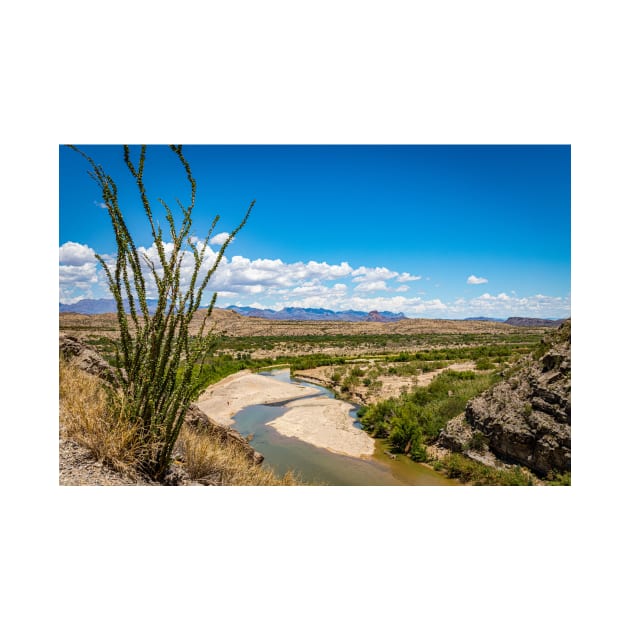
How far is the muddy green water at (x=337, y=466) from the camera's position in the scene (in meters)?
7.60

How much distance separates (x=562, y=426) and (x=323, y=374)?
14711 mm

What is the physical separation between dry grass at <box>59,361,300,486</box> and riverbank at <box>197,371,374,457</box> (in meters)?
1.93

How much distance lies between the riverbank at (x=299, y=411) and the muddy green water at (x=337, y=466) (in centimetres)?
33

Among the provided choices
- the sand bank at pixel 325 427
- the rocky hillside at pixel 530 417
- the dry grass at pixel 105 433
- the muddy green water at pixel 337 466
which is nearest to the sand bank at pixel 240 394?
the sand bank at pixel 325 427

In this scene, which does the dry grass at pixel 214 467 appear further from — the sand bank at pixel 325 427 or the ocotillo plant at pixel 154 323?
the sand bank at pixel 325 427

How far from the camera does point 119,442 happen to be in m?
3.38

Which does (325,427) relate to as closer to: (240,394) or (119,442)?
(240,394)

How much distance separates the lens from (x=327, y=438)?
9.85m

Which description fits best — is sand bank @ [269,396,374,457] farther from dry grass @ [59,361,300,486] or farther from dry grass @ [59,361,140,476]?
dry grass @ [59,361,140,476]

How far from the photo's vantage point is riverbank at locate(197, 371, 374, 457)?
9680 millimetres

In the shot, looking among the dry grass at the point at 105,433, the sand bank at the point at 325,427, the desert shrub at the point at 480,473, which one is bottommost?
the sand bank at the point at 325,427

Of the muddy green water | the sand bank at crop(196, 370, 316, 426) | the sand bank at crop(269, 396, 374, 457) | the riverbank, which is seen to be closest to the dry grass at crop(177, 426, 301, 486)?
the riverbank
